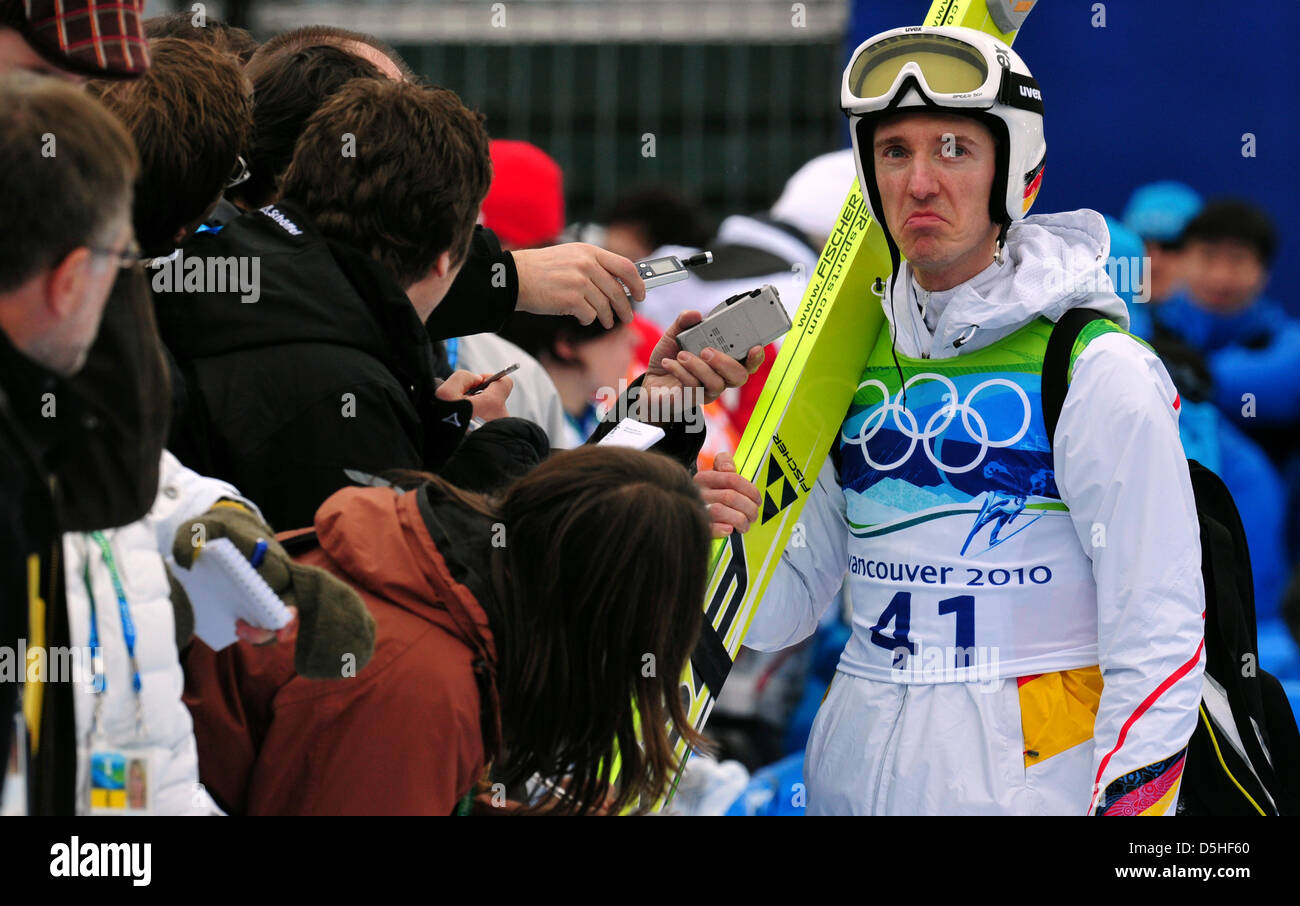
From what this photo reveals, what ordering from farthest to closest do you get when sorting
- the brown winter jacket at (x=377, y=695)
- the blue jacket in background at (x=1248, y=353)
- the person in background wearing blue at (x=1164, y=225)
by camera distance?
the person in background wearing blue at (x=1164, y=225) → the blue jacket in background at (x=1248, y=353) → the brown winter jacket at (x=377, y=695)

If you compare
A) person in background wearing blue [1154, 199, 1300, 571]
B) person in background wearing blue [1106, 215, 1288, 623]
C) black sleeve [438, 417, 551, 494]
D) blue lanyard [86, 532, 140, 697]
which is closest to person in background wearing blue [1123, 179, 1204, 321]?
person in background wearing blue [1154, 199, 1300, 571]

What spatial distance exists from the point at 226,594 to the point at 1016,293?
1330mm

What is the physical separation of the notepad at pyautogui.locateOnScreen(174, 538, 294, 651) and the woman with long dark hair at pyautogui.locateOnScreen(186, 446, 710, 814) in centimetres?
18

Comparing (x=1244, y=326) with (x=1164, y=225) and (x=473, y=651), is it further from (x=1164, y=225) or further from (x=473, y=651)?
(x=473, y=651)

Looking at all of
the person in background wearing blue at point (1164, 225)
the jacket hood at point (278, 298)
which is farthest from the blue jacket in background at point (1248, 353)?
the jacket hood at point (278, 298)

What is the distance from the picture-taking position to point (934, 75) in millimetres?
2631

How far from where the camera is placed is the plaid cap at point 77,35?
2.04m

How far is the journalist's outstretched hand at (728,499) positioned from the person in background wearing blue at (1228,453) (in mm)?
2468

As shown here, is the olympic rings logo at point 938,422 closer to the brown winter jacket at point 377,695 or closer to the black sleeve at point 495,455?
the black sleeve at point 495,455

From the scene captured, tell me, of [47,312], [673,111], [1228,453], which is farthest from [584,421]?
[673,111]

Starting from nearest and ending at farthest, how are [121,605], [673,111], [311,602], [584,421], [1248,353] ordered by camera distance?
1. [121,605]
2. [311,602]
3. [584,421]
4. [1248,353]
5. [673,111]

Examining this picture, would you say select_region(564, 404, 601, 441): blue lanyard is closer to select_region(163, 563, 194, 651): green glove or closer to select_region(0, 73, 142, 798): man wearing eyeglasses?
select_region(163, 563, 194, 651): green glove
